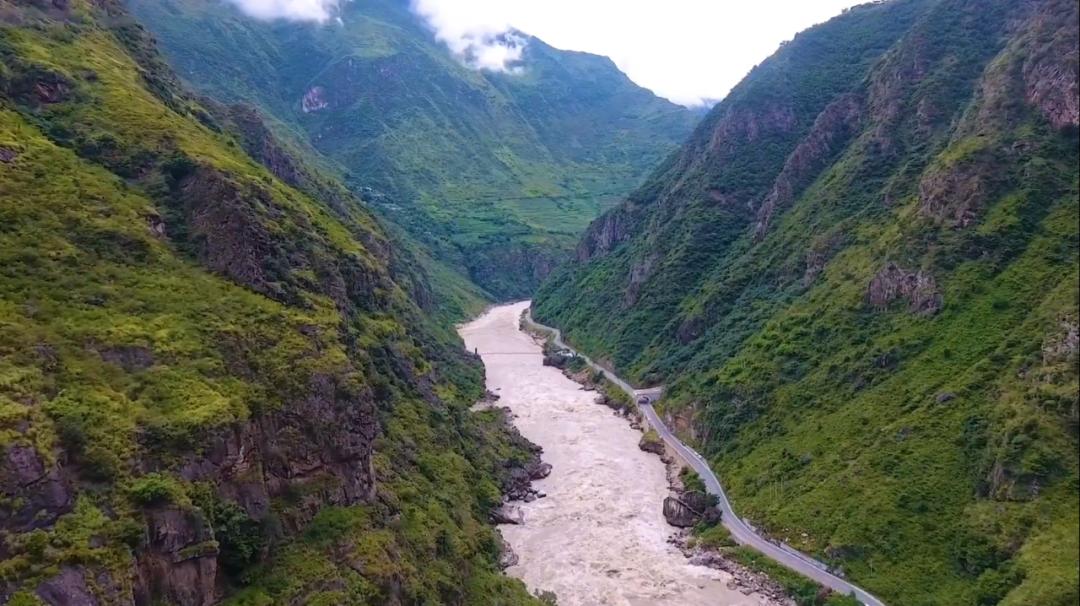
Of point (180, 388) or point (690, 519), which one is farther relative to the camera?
point (690, 519)

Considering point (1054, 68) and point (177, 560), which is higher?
point (1054, 68)

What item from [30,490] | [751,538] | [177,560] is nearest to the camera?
[30,490]

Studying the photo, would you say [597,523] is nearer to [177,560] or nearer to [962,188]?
[177,560]

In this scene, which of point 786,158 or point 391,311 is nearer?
point 391,311

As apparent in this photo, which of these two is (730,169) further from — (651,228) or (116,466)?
(116,466)

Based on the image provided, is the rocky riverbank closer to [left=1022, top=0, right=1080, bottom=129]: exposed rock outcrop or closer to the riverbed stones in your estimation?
the riverbed stones

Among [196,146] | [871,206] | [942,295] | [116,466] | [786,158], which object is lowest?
[116,466]

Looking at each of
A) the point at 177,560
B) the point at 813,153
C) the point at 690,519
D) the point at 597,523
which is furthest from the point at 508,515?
the point at 813,153

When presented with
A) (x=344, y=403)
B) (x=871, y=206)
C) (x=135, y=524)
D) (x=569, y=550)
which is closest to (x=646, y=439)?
(x=569, y=550)
